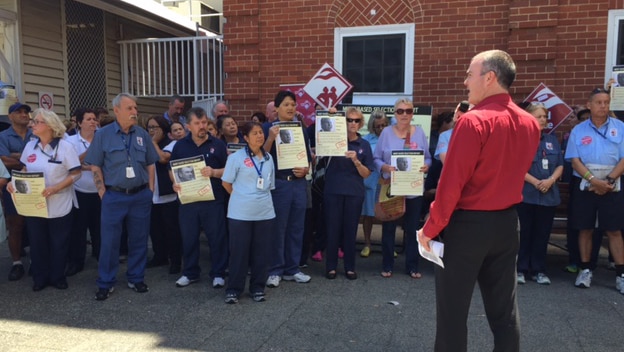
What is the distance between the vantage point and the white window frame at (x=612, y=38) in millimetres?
6742

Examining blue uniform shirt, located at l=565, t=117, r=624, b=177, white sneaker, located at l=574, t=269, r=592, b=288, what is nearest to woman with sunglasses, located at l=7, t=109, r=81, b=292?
blue uniform shirt, located at l=565, t=117, r=624, b=177

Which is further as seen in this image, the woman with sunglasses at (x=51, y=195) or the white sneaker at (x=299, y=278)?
the white sneaker at (x=299, y=278)

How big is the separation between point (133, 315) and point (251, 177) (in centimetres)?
167

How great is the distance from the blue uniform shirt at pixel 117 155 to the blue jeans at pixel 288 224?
140 centimetres

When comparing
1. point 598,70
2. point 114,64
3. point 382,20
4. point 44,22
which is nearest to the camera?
point 598,70

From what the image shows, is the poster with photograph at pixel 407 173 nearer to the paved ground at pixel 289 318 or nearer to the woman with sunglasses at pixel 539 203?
the paved ground at pixel 289 318

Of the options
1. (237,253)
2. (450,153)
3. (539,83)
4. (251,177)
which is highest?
(539,83)

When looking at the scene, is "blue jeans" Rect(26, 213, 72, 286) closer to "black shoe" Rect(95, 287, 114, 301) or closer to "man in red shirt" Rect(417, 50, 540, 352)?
"black shoe" Rect(95, 287, 114, 301)

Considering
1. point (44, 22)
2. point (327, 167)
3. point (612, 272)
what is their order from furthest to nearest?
point (44, 22), point (612, 272), point (327, 167)

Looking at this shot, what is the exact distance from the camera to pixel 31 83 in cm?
877

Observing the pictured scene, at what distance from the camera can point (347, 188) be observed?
5.37 metres

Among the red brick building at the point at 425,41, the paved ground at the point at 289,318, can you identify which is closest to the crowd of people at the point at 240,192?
the paved ground at the point at 289,318

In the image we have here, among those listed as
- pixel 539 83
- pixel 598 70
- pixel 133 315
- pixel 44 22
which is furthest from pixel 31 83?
pixel 598 70

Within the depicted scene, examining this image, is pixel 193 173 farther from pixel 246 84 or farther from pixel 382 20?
pixel 382 20
